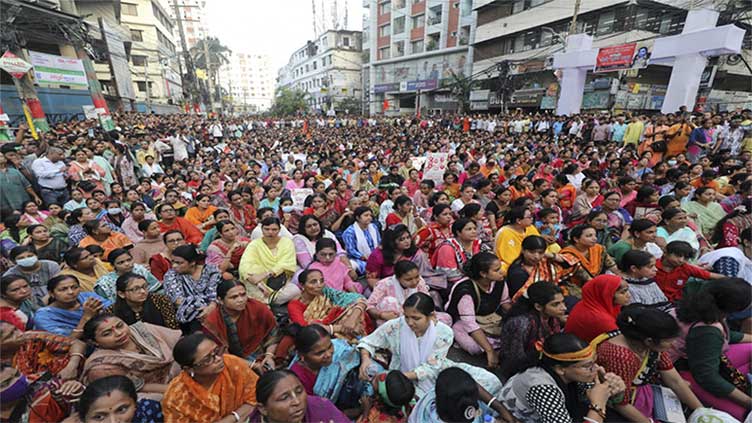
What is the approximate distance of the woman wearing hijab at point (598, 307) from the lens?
2510 millimetres

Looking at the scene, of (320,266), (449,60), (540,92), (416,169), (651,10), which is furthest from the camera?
(449,60)

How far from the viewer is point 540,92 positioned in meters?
23.5

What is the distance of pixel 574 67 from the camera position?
15664 millimetres

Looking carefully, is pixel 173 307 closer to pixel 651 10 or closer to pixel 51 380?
pixel 51 380

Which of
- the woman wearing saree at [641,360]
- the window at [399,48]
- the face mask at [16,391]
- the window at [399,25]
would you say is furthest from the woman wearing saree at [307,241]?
the window at [399,25]

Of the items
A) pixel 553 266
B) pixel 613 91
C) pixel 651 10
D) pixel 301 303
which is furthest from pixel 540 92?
pixel 301 303

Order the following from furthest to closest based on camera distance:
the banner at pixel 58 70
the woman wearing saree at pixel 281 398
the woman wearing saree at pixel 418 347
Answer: the banner at pixel 58 70
the woman wearing saree at pixel 418 347
the woman wearing saree at pixel 281 398

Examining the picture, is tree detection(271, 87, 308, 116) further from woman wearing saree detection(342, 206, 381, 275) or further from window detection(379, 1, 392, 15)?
woman wearing saree detection(342, 206, 381, 275)

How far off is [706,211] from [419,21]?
121 feet

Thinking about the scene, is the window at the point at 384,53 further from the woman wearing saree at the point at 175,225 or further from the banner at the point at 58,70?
the woman wearing saree at the point at 175,225

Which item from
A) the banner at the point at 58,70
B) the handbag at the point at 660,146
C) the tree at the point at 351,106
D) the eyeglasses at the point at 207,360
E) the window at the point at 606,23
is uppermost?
the window at the point at 606,23

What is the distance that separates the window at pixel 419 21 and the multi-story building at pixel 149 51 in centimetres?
2456

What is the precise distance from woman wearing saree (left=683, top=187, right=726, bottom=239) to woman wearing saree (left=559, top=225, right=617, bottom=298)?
1.98 m

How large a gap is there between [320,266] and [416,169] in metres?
5.61
